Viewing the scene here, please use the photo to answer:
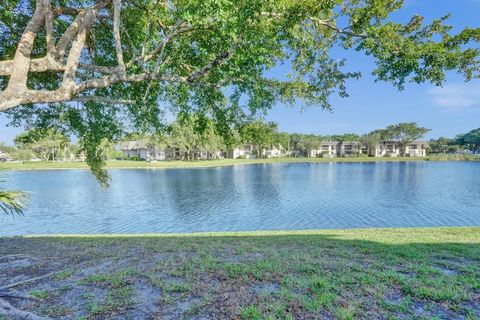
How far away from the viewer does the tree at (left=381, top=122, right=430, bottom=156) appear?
3984 inches

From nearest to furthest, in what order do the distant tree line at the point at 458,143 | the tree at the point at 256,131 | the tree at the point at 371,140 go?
the tree at the point at 256,131 < the distant tree line at the point at 458,143 < the tree at the point at 371,140

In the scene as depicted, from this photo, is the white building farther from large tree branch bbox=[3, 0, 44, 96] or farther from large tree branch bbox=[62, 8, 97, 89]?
large tree branch bbox=[3, 0, 44, 96]

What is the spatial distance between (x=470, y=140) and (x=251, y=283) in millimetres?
124113

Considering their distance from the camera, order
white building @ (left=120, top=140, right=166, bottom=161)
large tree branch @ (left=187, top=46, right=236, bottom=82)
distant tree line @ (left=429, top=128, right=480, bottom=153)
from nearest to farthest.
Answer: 1. large tree branch @ (left=187, top=46, right=236, bottom=82)
2. white building @ (left=120, top=140, right=166, bottom=161)
3. distant tree line @ (left=429, top=128, right=480, bottom=153)

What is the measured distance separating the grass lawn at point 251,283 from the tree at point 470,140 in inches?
4635

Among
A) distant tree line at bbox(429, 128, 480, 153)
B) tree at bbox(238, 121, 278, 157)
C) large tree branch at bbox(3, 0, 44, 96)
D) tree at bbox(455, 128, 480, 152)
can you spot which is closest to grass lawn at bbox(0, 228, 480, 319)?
tree at bbox(238, 121, 278, 157)

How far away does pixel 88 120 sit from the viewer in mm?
8945

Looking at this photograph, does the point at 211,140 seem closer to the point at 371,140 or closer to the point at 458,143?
the point at 371,140

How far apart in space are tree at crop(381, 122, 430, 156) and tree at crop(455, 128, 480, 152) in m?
15.0

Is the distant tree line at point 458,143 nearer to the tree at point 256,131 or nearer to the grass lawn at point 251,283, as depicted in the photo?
the tree at point 256,131

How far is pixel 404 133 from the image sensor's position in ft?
345

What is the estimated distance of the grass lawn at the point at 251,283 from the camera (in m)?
3.42

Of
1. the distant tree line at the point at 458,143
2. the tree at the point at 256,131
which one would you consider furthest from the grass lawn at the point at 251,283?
the distant tree line at the point at 458,143

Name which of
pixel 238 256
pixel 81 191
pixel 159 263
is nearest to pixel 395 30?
pixel 238 256
